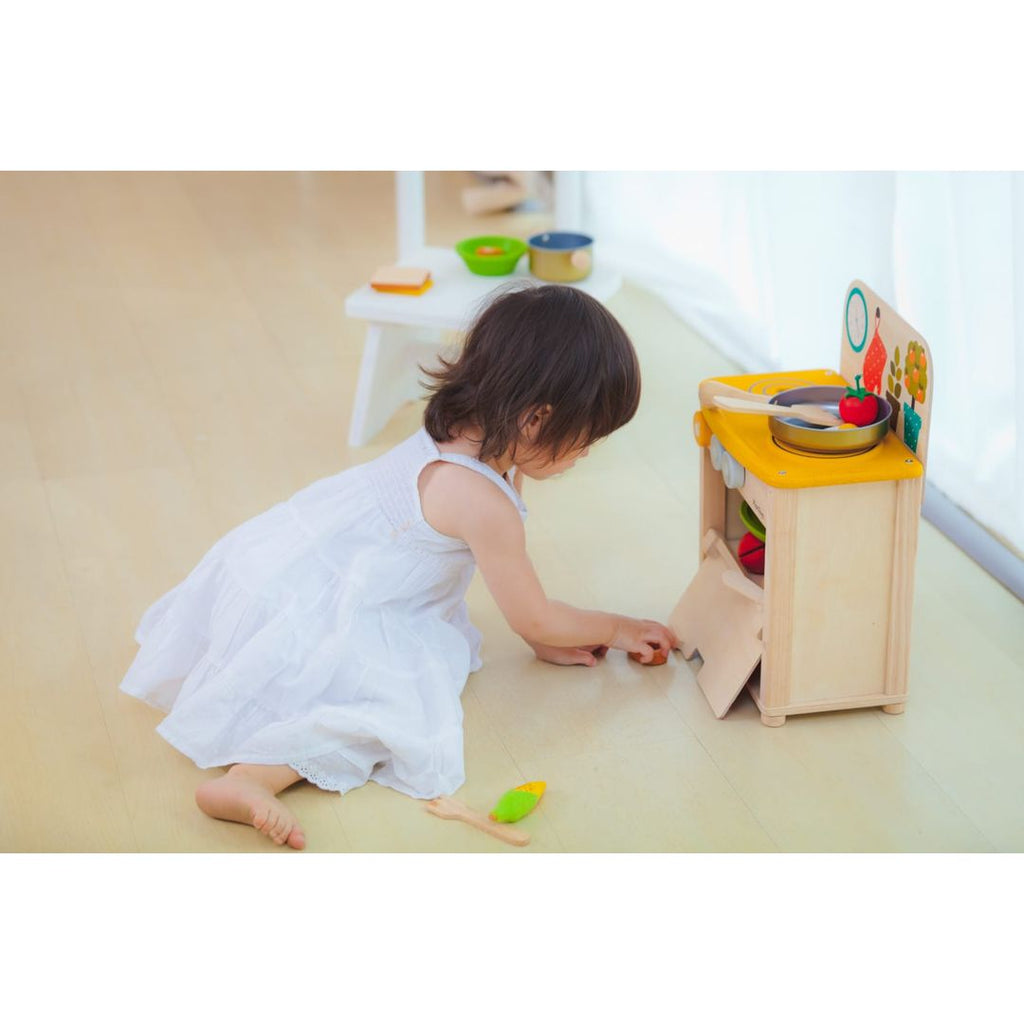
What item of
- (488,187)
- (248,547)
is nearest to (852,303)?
(248,547)

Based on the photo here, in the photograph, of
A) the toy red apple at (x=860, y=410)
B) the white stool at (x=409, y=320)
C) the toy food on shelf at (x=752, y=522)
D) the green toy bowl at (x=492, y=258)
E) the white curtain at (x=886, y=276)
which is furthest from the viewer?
the green toy bowl at (x=492, y=258)

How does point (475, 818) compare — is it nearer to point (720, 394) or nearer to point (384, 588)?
point (384, 588)

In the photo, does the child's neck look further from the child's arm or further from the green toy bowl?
the green toy bowl

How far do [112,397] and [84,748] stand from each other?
3.27ft

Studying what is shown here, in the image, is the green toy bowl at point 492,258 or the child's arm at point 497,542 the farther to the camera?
the green toy bowl at point 492,258

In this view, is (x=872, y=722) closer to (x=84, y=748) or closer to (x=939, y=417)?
(x=939, y=417)

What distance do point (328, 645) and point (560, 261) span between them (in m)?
0.92

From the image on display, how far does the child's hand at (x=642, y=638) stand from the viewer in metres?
1.65

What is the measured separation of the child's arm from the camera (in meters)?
1.48

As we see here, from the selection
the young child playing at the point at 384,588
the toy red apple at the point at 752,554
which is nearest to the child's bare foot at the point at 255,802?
the young child playing at the point at 384,588

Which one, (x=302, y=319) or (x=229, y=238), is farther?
(x=229, y=238)

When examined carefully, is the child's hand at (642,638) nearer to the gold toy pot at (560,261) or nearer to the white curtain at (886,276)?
the white curtain at (886,276)

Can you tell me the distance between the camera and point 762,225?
241 centimetres

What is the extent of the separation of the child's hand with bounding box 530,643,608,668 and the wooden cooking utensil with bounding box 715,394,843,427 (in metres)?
0.35
